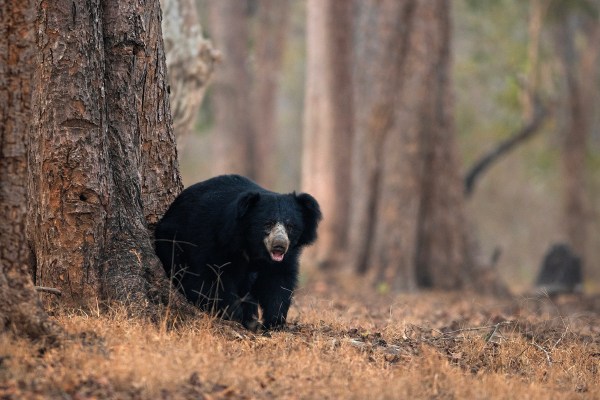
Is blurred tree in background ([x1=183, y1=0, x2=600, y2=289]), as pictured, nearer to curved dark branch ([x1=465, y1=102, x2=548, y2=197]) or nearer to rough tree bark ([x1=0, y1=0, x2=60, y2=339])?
curved dark branch ([x1=465, y1=102, x2=548, y2=197])

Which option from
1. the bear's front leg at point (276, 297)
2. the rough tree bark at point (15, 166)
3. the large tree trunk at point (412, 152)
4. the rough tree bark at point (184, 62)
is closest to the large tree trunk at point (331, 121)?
the large tree trunk at point (412, 152)

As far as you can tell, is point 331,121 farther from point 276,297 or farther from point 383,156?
point 276,297

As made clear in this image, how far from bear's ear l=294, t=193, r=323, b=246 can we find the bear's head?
0.28 feet

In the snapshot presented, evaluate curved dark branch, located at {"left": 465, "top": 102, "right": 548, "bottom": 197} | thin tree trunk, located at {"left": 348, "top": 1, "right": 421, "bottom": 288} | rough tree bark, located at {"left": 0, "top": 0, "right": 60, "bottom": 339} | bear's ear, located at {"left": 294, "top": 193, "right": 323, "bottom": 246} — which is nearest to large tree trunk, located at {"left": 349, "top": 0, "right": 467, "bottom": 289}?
thin tree trunk, located at {"left": 348, "top": 1, "right": 421, "bottom": 288}

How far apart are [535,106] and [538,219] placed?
1885 centimetres

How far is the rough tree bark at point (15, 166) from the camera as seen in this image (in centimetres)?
521

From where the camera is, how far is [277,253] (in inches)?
263

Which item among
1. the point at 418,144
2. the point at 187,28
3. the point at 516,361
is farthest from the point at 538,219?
the point at 516,361

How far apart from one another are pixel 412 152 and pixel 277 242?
8347 millimetres

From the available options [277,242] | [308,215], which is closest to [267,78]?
[308,215]

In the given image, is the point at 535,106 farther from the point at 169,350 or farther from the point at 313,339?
the point at 169,350

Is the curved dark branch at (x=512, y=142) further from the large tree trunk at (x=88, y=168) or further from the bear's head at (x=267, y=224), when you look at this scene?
the large tree trunk at (x=88, y=168)

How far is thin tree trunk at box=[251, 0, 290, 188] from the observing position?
2477cm

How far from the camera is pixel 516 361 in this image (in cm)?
664
